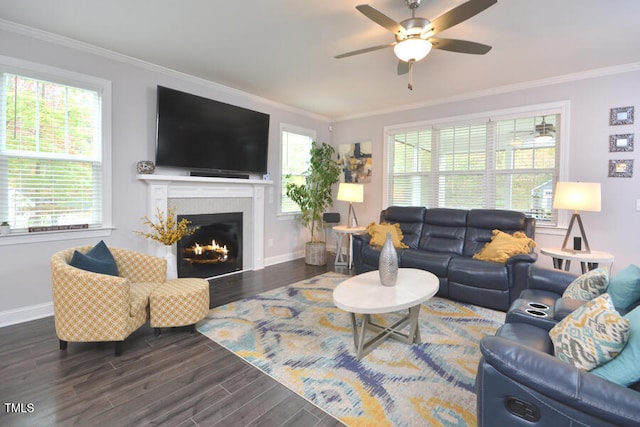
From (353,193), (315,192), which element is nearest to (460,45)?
(353,193)

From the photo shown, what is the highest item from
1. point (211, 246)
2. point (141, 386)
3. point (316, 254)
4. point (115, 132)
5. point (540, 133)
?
point (540, 133)

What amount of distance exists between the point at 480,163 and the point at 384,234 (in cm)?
184

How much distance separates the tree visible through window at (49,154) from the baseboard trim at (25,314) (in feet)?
2.64

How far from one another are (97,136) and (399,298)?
3.50m

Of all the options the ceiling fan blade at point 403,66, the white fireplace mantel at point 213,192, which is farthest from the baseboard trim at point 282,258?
the ceiling fan blade at point 403,66

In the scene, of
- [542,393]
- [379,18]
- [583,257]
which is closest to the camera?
[542,393]

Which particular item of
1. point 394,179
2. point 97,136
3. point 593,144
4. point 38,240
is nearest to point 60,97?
point 97,136

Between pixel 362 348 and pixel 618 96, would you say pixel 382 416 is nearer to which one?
pixel 362 348

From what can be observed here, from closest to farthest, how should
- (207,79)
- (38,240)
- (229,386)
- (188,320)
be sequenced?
(229,386), (188,320), (38,240), (207,79)

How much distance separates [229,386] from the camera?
6.65ft

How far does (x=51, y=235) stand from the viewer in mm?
3082

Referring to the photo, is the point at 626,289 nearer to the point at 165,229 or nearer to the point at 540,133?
the point at 540,133

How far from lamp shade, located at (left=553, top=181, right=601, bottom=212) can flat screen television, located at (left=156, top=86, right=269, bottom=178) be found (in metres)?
3.94

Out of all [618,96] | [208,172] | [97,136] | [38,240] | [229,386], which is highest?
[618,96]
